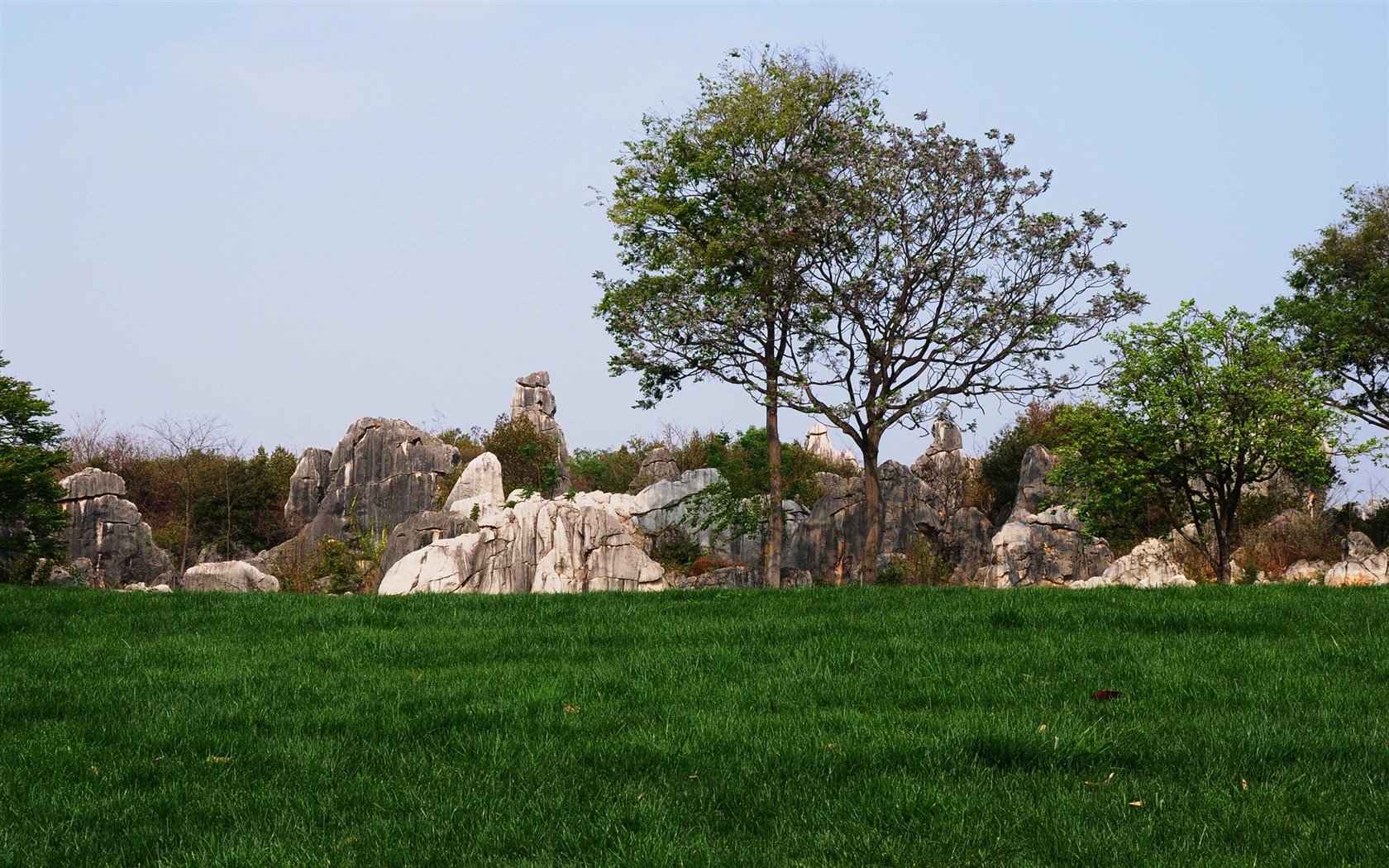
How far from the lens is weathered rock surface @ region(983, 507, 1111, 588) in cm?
3738

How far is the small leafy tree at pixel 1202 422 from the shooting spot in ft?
78.2

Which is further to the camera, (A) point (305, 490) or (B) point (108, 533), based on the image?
(A) point (305, 490)

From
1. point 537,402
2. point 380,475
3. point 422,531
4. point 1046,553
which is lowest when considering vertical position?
point 1046,553

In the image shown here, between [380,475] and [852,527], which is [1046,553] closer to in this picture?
[852,527]

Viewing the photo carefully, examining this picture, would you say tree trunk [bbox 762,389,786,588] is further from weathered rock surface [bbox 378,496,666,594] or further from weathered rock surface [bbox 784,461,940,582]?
weathered rock surface [bbox 784,461,940,582]

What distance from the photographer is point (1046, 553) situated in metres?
37.8

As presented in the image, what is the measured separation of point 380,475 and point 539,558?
2220 cm

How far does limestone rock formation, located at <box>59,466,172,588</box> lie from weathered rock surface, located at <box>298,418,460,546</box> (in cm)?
813

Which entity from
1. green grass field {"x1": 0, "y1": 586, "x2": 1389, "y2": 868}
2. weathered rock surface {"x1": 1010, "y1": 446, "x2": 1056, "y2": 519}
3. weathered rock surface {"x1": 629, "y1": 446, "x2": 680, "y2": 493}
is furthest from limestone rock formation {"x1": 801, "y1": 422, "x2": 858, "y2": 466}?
green grass field {"x1": 0, "y1": 586, "x2": 1389, "y2": 868}

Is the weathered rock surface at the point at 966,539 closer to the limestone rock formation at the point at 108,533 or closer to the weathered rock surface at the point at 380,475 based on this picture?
the weathered rock surface at the point at 380,475

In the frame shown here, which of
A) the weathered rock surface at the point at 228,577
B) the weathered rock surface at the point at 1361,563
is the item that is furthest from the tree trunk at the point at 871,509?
the weathered rock surface at the point at 228,577

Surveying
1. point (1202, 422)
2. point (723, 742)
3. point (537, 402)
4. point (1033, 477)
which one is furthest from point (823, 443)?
point (723, 742)

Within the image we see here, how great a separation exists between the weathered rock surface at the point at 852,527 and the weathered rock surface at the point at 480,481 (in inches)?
567

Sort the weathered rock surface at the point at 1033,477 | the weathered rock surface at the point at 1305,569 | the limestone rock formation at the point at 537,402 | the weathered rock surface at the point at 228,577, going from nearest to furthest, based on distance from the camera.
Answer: the weathered rock surface at the point at 1305,569 < the weathered rock surface at the point at 228,577 < the weathered rock surface at the point at 1033,477 < the limestone rock formation at the point at 537,402
